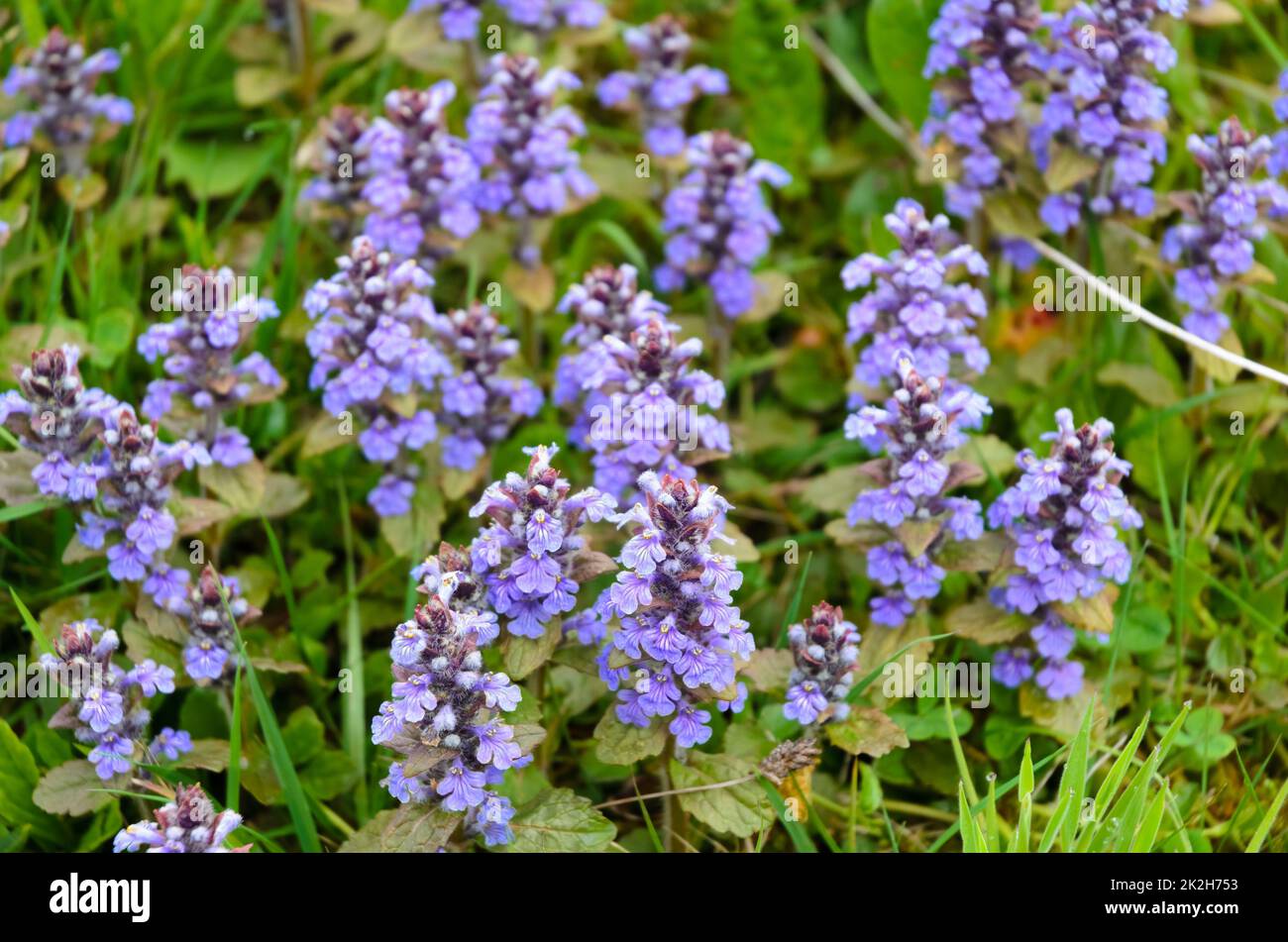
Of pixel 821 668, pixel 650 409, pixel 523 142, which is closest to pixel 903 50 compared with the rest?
pixel 523 142

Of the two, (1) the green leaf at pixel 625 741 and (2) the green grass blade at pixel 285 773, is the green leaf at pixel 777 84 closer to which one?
(1) the green leaf at pixel 625 741

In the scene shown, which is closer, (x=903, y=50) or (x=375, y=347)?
(x=375, y=347)

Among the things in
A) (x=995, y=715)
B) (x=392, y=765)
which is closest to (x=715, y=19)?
(x=995, y=715)

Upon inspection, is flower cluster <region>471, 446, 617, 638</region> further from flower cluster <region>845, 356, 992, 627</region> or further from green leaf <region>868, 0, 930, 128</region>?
green leaf <region>868, 0, 930, 128</region>

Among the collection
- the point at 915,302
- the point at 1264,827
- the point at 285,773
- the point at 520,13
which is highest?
the point at 520,13

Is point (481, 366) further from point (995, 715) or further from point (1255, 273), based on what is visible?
point (1255, 273)

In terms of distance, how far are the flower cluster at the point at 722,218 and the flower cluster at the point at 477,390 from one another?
973mm

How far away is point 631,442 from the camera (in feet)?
15.3

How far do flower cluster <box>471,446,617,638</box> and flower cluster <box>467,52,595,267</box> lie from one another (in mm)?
1845

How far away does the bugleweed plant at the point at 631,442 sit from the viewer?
14.0 ft

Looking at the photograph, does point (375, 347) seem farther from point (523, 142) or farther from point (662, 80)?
point (662, 80)

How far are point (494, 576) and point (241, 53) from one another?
373 centimetres

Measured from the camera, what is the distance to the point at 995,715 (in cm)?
501

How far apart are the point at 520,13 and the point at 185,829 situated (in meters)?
3.88
